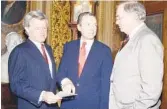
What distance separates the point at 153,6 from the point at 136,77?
7.85 feet

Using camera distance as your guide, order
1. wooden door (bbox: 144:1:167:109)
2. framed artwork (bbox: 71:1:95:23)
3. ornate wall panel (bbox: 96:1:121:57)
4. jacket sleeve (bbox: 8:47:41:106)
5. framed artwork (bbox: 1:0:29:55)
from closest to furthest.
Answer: jacket sleeve (bbox: 8:47:41:106) → wooden door (bbox: 144:1:167:109) → framed artwork (bbox: 1:0:29:55) → framed artwork (bbox: 71:1:95:23) → ornate wall panel (bbox: 96:1:121:57)

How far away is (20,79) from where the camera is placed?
233cm

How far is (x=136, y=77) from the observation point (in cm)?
214

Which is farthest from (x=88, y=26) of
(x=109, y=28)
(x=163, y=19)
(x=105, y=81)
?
(x=109, y=28)

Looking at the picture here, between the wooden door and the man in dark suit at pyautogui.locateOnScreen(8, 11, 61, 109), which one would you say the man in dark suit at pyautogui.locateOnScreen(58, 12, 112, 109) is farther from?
the wooden door

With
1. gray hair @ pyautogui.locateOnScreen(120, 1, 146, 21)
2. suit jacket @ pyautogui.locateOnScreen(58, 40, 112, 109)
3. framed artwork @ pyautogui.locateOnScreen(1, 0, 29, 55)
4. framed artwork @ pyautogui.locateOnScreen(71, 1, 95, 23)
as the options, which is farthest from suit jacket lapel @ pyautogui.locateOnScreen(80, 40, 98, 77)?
framed artwork @ pyautogui.locateOnScreen(71, 1, 95, 23)

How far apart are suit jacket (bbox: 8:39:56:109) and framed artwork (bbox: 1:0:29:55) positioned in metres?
2.00

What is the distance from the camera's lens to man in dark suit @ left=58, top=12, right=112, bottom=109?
2590mm

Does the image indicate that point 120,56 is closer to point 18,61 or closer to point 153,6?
point 18,61

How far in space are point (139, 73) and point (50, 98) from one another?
2.22 ft

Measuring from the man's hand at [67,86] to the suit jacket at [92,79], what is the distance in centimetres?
7

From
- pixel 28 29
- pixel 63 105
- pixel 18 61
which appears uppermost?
pixel 28 29

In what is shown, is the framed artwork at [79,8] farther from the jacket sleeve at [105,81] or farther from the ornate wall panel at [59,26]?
the jacket sleeve at [105,81]

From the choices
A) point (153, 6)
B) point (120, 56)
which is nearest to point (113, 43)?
point (153, 6)
